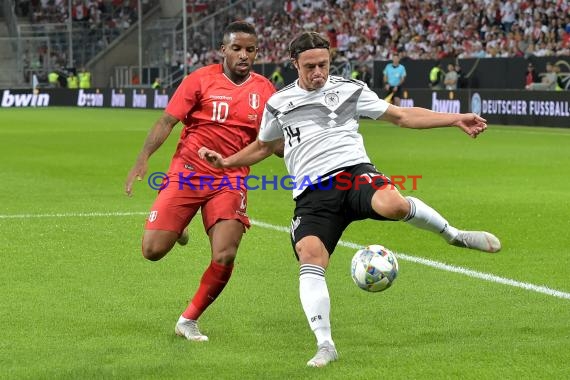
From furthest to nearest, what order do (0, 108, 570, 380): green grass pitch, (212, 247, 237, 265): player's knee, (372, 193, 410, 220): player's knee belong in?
1. (212, 247, 237, 265): player's knee
2. (372, 193, 410, 220): player's knee
3. (0, 108, 570, 380): green grass pitch

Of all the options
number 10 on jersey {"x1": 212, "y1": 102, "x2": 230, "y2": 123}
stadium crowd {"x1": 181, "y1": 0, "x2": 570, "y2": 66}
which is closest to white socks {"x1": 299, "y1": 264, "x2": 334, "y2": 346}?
number 10 on jersey {"x1": 212, "y1": 102, "x2": 230, "y2": 123}

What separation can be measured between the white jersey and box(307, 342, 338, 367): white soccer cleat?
105cm

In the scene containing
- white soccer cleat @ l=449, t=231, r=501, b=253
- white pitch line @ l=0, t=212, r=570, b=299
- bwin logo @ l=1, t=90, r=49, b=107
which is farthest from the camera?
bwin logo @ l=1, t=90, r=49, b=107

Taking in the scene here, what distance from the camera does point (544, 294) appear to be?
8.77 meters

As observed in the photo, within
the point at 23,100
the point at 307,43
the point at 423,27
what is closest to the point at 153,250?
the point at 307,43

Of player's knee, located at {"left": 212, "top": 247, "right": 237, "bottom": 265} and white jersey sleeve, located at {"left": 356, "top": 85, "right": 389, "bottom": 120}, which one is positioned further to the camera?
player's knee, located at {"left": 212, "top": 247, "right": 237, "bottom": 265}

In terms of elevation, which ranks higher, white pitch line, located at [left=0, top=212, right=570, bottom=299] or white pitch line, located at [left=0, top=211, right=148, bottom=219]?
white pitch line, located at [left=0, top=212, right=570, bottom=299]

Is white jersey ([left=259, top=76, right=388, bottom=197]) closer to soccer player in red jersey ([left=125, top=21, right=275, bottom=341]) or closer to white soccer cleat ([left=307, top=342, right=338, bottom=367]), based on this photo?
soccer player in red jersey ([left=125, top=21, right=275, bottom=341])

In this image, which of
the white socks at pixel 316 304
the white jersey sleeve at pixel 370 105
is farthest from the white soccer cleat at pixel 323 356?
the white jersey sleeve at pixel 370 105

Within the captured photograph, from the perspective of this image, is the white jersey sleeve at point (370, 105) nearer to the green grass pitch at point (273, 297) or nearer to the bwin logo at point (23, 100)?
the green grass pitch at point (273, 297)

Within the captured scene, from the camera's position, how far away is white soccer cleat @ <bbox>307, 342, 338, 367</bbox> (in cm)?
649

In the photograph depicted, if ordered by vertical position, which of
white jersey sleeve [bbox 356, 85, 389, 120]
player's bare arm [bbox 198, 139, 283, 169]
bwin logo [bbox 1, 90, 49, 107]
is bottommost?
bwin logo [bbox 1, 90, 49, 107]

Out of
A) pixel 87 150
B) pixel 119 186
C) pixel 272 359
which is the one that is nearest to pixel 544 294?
pixel 272 359

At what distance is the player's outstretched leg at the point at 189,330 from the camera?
7379 mm
